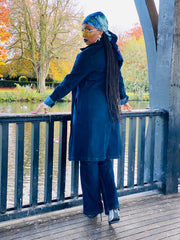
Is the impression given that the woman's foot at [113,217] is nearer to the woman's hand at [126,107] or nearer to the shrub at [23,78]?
the woman's hand at [126,107]

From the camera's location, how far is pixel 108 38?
2.05m

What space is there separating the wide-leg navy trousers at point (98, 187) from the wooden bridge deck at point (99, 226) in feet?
0.35

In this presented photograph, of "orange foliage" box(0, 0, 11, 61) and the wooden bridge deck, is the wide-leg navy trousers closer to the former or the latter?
the wooden bridge deck

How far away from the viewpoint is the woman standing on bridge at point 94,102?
197 centimetres

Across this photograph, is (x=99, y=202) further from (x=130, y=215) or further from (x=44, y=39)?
(x=44, y=39)

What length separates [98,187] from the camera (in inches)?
83.9

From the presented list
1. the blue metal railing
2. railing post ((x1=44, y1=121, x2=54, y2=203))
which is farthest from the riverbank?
railing post ((x1=44, y1=121, x2=54, y2=203))

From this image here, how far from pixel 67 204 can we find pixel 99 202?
260 mm

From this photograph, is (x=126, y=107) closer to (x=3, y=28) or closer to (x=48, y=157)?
(x=48, y=157)

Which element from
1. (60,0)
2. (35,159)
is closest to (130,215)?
(35,159)

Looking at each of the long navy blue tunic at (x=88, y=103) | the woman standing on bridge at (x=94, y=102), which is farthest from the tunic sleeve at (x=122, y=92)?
the long navy blue tunic at (x=88, y=103)

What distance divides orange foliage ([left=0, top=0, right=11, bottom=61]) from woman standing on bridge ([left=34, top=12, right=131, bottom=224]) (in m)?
11.5

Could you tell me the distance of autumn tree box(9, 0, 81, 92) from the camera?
48.5ft

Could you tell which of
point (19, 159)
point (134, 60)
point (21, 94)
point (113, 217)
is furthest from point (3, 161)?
point (134, 60)
